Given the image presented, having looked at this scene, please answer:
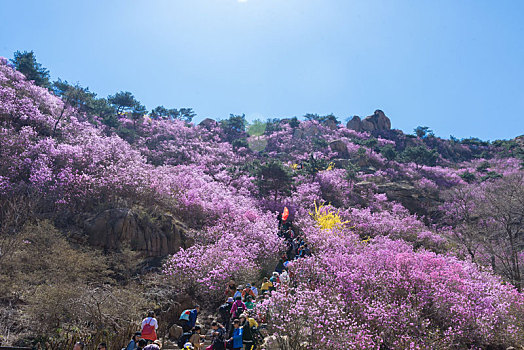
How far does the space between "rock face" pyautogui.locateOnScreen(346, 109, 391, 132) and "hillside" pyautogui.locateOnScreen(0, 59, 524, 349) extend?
29.2 meters

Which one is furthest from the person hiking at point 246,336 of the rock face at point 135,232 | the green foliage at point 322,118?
the green foliage at point 322,118

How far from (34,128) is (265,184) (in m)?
19.1

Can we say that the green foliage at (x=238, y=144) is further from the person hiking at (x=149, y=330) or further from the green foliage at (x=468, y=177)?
the person hiking at (x=149, y=330)

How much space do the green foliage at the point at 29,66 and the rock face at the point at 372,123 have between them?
178 feet

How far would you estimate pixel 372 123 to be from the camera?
205ft

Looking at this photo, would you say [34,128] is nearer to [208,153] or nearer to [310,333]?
[208,153]

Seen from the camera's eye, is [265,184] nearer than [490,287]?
No

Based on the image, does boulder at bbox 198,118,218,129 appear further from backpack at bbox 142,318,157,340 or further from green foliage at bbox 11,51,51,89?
backpack at bbox 142,318,157,340

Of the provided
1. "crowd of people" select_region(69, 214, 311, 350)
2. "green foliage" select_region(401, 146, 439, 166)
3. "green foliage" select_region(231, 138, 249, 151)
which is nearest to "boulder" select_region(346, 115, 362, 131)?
"green foliage" select_region(401, 146, 439, 166)

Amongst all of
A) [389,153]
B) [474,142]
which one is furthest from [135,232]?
[474,142]

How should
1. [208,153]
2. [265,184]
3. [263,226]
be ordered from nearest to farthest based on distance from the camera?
[263,226] < [265,184] < [208,153]

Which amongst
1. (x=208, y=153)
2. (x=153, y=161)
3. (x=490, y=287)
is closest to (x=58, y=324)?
(x=490, y=287)

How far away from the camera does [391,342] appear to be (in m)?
8.07

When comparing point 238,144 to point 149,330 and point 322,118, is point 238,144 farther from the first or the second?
point 149,330
